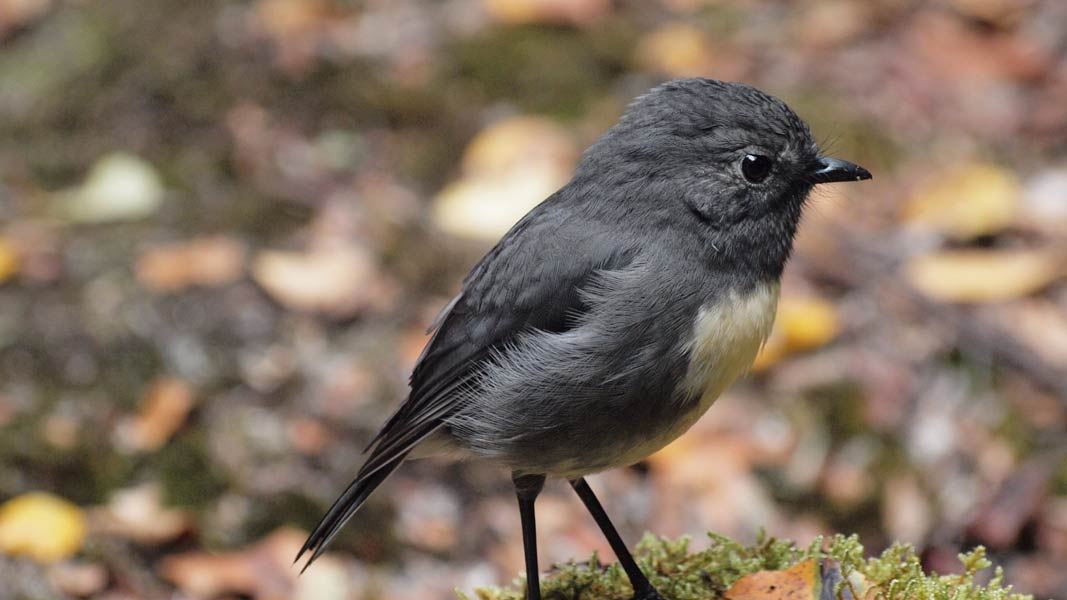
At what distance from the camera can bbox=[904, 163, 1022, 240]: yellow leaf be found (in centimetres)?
597

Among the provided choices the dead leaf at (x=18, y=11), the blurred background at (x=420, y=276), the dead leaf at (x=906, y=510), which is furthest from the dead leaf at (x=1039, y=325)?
the dead leaf at (x=18, y=11)

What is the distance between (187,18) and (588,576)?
516 centimetres

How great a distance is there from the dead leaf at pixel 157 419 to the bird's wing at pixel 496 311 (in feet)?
5.91

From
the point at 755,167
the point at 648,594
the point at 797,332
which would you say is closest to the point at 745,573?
the point at 648,594

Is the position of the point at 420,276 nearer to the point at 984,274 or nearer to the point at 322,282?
the point at 322,282

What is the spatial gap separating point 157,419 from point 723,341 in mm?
2887

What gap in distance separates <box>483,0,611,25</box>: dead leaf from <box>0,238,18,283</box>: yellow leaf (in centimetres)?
313

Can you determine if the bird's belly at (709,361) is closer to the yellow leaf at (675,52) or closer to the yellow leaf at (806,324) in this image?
the yellow leaf at (806,324)

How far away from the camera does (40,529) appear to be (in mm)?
4625

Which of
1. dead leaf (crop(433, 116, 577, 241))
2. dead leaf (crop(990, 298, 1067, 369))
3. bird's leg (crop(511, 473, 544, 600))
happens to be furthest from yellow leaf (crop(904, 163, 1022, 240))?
bird's leg (crop(511, 473, 544, 600))

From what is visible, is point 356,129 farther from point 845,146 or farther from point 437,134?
point 845,146

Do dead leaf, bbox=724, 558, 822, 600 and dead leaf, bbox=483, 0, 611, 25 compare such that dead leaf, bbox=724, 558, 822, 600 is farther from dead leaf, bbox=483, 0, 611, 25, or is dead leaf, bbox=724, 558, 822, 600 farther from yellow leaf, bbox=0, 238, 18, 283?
dead leaf, bbox=483, 0, 611, 25

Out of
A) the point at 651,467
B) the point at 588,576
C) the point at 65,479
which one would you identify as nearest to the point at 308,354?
the point at 65,479

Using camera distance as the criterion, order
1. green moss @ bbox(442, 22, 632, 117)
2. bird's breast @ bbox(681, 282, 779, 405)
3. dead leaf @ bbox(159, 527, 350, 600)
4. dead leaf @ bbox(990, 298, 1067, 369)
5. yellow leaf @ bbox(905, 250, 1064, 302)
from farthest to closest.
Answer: green moss @ bbox(442, 22, 632, 117)
yellow leaf @ bbox(905, 250, 1064, 302)
dead leaf @ bbox(990, 298, 1067, 369)
dead leaf @ bbox(159, 527, 350, 600)
bird's breast @ bbox(681, 282, 779, 405)
